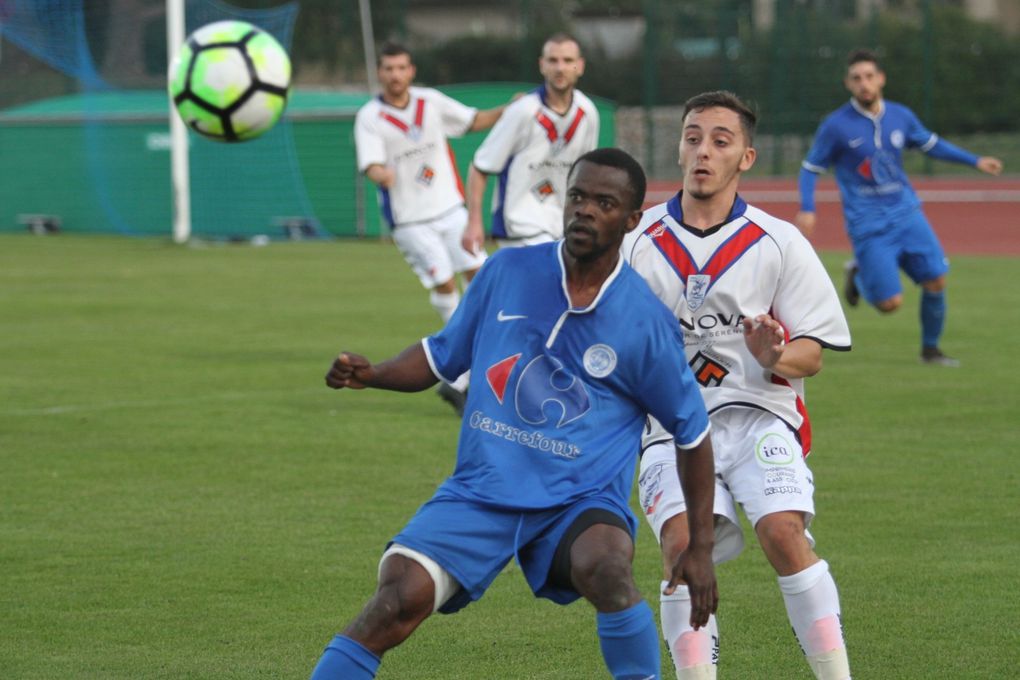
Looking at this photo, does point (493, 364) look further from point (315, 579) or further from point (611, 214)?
point (315, 579)

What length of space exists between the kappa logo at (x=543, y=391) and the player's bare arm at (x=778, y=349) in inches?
22.9

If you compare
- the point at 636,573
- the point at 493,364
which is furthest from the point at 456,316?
the point at 636,573

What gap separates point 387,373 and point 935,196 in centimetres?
2732

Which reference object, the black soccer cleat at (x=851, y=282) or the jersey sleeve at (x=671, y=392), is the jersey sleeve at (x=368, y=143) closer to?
the black soccer cleat at (x=851, y=282)

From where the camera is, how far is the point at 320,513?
7.76 m

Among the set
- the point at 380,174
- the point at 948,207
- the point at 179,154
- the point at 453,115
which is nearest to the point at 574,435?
the point at 380,174

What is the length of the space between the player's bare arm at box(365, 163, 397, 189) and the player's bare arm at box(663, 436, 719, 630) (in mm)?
7804

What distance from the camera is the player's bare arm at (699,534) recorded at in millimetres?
4266

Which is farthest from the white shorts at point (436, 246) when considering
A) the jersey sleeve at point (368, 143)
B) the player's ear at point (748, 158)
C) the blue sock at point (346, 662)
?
the blue sock at point (346, 662)

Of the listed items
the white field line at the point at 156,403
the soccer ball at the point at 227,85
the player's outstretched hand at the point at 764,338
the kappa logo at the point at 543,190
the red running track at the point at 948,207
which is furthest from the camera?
the red running track at the point at 948,207

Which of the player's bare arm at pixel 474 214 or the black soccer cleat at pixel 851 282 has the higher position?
the player's bare arm at pixel 474 214

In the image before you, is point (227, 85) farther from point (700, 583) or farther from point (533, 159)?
point (700, 583)

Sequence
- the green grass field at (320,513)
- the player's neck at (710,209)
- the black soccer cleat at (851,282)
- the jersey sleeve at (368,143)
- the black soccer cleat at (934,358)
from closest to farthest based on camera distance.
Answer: the player's neck at (710,209) → the green grass field at (320,513) → the jersey sleeve at (368,143) → the black soccer cleat at (934,358) → the black soccer cleat at (851,282)

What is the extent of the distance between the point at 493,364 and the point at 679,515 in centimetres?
82
